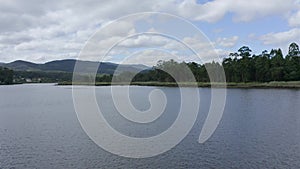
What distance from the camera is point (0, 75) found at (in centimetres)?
16375

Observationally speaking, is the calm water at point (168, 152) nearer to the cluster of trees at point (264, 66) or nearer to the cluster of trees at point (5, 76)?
the cluster of trees at point (264, 66)

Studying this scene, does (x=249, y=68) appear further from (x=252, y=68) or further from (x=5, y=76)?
(x=5, y=76)

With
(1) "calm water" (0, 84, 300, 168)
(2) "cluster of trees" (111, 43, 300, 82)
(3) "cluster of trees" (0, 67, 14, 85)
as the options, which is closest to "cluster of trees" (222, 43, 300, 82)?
(2) "cluster of trees" (111, 43, 300, 82)

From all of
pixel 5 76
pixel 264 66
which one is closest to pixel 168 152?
pixel 264 66

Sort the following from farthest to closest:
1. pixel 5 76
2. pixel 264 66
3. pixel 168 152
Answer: pixel 5 76 → pixel 264 66 → pixel 168 152

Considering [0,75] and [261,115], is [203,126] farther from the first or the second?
[0,75]

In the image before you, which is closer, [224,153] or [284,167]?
[284,167]

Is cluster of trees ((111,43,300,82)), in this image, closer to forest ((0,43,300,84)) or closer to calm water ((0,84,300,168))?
forest ((0,43,300,84))

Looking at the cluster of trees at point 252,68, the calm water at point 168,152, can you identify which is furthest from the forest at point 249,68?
the calm water at point 168,152

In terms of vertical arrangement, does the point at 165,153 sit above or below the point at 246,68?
below

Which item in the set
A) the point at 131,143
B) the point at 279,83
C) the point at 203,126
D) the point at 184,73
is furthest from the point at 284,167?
the point at 184,73

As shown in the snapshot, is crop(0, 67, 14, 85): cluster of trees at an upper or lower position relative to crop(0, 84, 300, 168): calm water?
upper

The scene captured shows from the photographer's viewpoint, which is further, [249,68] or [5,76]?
[5,76]

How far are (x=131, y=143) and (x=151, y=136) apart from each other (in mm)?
2635
